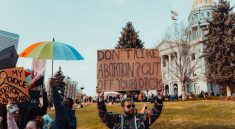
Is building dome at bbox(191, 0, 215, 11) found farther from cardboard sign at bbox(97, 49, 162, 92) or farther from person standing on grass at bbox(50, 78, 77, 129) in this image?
person standing on grass at bbox(50, 78, 77, 129)

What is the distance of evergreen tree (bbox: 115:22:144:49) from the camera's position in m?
58.2

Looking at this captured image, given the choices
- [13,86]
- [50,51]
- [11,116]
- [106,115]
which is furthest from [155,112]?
[13,86]

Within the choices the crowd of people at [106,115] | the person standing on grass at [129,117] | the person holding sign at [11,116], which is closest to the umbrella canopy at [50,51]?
the crowd of people at [106,115]

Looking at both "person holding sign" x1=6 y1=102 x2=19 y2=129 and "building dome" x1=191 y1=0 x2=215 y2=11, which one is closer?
"person holding sign" x1=6 y1=102 x2=19 y2=129

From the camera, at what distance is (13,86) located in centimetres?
639

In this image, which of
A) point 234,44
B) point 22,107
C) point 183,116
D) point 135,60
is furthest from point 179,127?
point 234,44

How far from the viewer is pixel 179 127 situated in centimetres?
1616

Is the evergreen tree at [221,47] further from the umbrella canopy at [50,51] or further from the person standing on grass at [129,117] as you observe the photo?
the person standing on grass at [129,117]

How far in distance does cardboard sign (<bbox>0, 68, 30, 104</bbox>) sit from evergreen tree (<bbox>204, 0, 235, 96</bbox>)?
37004 millimetres

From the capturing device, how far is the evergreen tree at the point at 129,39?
191 ft

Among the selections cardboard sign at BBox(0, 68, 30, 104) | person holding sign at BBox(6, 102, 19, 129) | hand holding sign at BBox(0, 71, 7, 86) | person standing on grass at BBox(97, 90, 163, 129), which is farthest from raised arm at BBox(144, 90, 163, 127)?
hand holding sign at BBox(0, 71, 7, 86)

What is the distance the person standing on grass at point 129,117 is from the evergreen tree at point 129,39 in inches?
2066

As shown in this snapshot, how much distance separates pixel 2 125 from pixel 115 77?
8.03 feet

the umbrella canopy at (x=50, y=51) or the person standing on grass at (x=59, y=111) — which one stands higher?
the umbrella canopy at (x=50, y=51)
